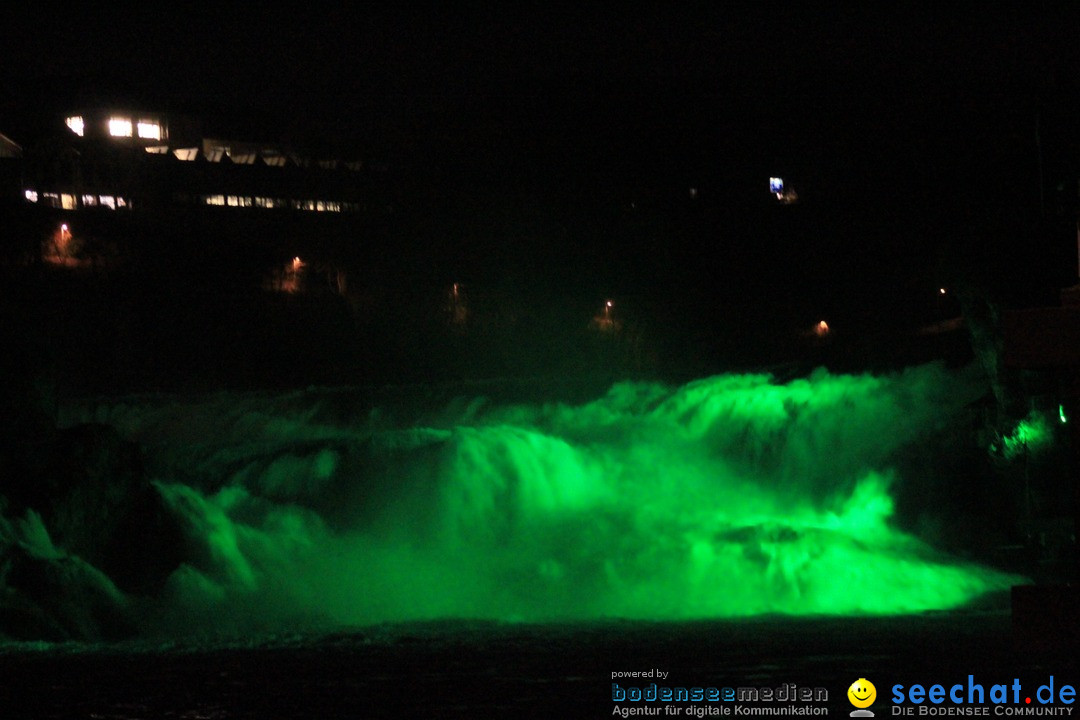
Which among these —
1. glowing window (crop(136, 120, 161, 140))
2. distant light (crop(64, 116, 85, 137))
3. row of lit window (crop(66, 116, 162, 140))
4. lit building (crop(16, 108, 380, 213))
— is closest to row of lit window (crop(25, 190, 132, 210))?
lit building (crop(16, 108, 380, 213))

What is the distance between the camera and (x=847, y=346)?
33.8 metres

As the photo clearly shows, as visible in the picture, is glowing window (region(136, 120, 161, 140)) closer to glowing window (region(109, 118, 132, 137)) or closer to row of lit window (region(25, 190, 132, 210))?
glowing window (region(109, 118, 132, 137))

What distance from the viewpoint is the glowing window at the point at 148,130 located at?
43.0 meters

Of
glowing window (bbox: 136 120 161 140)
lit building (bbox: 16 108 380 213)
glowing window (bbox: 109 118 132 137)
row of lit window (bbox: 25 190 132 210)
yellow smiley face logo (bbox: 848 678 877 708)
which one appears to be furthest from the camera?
glowing window (bbox: 136 120 161 140)

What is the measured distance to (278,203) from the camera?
147 ft

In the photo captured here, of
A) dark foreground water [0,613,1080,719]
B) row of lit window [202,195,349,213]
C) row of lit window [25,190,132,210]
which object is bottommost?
dark foreground water [0,613,1080,719]

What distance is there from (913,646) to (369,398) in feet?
56.9

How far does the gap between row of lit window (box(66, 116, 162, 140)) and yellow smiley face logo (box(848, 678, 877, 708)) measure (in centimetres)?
3677

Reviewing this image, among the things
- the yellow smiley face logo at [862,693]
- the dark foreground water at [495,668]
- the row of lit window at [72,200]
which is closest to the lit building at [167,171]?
the row of lit window at [72,200]

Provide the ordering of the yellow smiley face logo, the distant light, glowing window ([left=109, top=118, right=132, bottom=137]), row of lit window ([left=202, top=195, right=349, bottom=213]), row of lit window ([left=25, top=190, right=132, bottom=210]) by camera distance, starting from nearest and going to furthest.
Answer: the yellow smiley face logo → row of lit window ([left=25, top=190, right=132, bottom=210]) → the distant light → glowing window ([left=109, top=118, right=132, bottom=137]) → row of lit window ([left=202, top=195, right=349, bottom=213])

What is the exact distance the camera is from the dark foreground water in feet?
34.2

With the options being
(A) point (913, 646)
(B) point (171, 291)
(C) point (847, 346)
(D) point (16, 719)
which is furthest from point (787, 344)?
(D) point (16, 719)

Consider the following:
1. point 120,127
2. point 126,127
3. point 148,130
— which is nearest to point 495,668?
point 120,127

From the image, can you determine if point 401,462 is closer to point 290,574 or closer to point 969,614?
point 290,574
